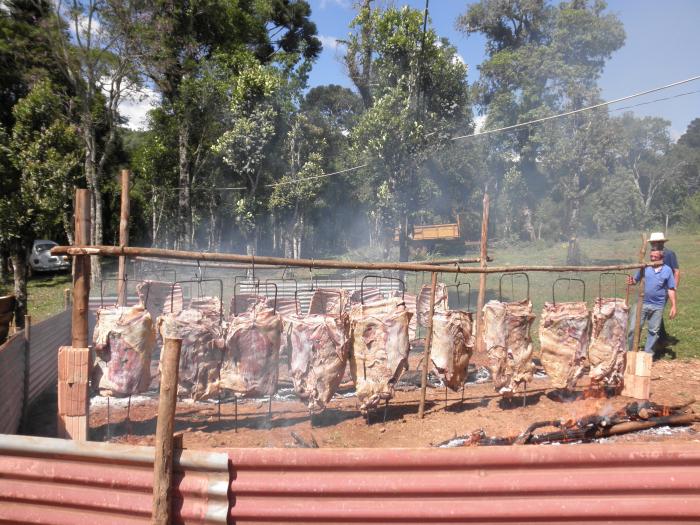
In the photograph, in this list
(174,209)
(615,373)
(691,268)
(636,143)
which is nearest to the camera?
(615,373)

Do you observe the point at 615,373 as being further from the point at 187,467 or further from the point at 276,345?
the point at 187,467

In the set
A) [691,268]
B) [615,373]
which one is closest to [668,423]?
[615,373]

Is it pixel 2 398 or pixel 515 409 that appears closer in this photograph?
pixel 2 398

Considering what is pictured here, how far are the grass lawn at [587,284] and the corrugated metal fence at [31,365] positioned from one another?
17.9ft

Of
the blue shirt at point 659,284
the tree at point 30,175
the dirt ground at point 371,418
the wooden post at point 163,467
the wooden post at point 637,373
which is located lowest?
the dirt ground at point 371,418

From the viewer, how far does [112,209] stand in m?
30.2

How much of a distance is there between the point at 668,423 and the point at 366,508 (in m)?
4.42

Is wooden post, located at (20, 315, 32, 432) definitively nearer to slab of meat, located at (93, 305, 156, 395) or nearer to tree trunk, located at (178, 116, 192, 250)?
slab of meat, located at (93, 305, 156, 395)

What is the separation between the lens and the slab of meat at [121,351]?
432cm

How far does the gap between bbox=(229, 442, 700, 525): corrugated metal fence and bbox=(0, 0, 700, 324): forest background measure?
1215 centimetres

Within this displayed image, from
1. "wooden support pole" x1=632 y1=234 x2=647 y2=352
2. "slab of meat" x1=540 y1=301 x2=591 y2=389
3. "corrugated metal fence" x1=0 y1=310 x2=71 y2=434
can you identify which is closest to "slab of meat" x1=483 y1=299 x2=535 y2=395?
"slab of meat" x1=540 y1=301 x2=591 y2=389

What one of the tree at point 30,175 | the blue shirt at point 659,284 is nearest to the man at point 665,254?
the blue shirt at point 659,284

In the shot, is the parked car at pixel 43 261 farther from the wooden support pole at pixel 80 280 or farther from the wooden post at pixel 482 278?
the wooden support pole at pixel 80 280

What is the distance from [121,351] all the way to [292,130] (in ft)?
63.7
